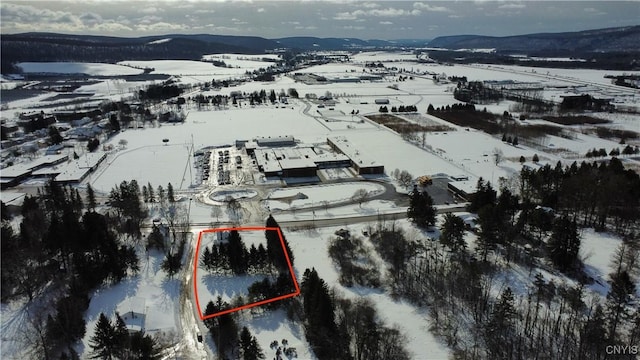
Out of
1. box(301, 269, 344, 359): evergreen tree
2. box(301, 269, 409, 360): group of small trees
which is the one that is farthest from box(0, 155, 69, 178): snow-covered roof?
box(301, 269, 344, 359): evergreen tree

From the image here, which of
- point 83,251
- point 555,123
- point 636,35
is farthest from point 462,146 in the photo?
point 636,35

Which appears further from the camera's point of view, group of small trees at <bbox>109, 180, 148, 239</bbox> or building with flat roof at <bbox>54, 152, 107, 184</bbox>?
building with flat roof at <bbox>54, 152, 107, 184</bbox>

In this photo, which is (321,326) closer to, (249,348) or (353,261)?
(249,348)

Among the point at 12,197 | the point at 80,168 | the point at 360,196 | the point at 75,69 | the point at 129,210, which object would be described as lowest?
the point at 12,197

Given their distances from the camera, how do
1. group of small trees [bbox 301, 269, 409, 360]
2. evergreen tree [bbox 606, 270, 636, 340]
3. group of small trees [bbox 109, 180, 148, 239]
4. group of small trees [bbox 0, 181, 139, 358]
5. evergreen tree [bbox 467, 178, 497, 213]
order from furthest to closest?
evergreen tree [bbox 467, 178, 497, 213], group of small trees [bbox 109, 180, 148, 239], group of small trees [bbox 0, 181, 139, 358], evergreen tree [bbox 606, 270, 636, 340], group of small trees [bbox 301, 269, 409, 360]

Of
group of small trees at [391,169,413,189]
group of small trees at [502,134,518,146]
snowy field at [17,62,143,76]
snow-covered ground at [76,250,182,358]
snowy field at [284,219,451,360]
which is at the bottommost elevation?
snow-covered ground at [76,250,182,358]

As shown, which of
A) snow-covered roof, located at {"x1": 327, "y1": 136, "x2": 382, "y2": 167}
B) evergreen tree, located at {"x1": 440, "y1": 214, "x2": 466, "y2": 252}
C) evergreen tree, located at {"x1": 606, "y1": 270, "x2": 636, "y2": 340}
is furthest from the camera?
snow-covered roof, located at {"x1": 327, "y1": 136, "x2": 382, "y2": 167}

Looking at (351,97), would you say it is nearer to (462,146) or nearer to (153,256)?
(462,146)

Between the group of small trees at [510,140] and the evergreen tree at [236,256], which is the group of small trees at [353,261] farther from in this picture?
the group of small trees at [510,140]

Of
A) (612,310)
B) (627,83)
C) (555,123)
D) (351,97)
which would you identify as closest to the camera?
(612,310)

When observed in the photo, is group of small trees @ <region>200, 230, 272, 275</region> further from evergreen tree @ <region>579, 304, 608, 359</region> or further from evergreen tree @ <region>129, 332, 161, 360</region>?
evergreen tree @ <region>579, 304, 608, 359</region>

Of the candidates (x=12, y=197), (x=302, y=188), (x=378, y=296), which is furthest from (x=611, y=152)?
(x=12, y=197)
